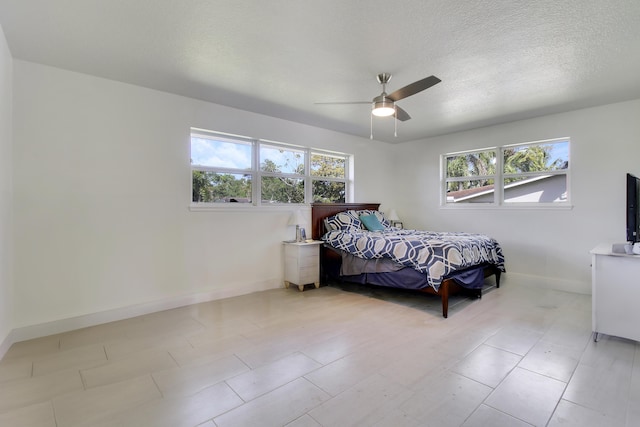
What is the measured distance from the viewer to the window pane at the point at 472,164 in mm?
5008

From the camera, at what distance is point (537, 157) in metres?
4.53

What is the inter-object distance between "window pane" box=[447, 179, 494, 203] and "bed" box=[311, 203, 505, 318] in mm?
1233

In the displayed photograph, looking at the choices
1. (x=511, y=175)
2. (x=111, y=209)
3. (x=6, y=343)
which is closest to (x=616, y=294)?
(x=511, y=175)

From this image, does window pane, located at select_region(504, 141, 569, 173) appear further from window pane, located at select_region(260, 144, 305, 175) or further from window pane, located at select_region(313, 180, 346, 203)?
window pane, located at select_region(260, 144, 305, 175)

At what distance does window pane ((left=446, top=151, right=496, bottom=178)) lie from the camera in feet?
16.4

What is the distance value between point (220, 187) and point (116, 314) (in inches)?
72.4

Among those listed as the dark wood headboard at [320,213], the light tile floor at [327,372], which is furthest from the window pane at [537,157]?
the dark wood headboard at [320,213]

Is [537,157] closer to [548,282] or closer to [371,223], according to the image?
[548,282]

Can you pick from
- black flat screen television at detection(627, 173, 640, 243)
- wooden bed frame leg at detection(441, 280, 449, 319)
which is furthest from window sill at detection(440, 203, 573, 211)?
wooden bed frame leg at detection(441, 280, 449, 319)

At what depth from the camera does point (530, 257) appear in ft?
14.7

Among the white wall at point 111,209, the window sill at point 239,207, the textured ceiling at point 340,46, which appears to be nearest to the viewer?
the textured ceiling at point 340,46

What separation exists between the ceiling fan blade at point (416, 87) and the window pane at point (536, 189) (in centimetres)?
307

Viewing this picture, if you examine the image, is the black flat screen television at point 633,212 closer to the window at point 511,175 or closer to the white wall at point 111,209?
the window at point 511,175

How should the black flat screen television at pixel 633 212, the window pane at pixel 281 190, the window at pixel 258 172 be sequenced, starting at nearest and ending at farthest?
the black flat screen television at pixel 633 212
the window at pixel 258 172
the window pane at pixel 281 190
